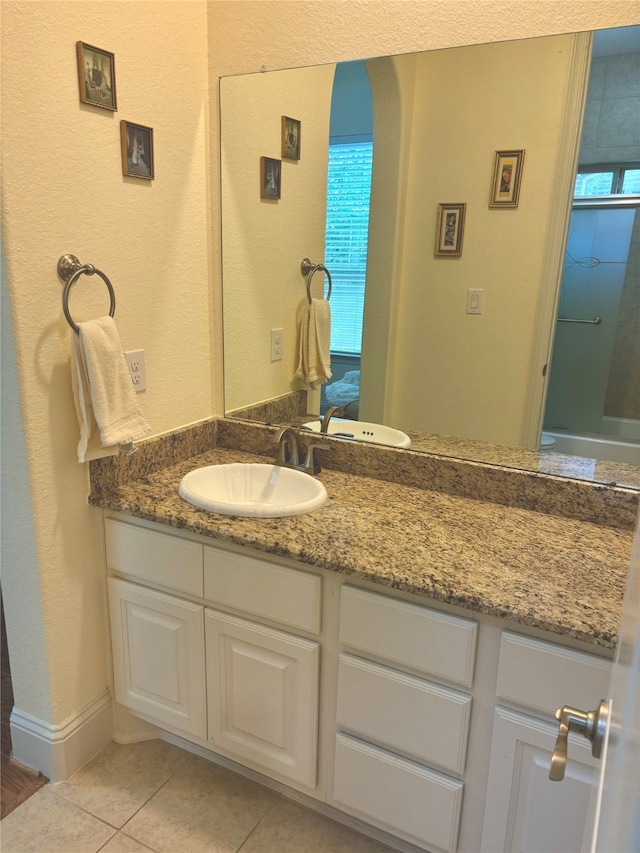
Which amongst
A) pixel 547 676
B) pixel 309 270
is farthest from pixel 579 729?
pixel 309 270

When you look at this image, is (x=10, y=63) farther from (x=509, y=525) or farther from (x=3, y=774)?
(x=3, y=774)

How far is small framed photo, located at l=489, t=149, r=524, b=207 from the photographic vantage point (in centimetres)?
148

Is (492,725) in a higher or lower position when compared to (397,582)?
lower

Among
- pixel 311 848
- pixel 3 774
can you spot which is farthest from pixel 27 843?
pixel 311 848

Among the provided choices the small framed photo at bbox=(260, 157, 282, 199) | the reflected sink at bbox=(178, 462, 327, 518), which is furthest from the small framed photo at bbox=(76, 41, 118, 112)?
the reflected sink at bbox=(178, 462, 327, 518)

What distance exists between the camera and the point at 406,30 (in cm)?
152

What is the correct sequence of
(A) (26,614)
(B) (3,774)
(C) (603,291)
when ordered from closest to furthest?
(C) (603,291) < (A) (26,614) < (B) (3,774)

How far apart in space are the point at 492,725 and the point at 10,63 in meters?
1.71

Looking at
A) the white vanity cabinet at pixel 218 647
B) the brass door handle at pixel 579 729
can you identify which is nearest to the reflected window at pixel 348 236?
the white vanity cabinet at pixel 218 647

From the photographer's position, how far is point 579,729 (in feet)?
2.21

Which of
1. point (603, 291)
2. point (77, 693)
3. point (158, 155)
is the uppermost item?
point (158, 155)

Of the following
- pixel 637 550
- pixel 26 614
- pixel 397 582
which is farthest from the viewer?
pixel 26 614

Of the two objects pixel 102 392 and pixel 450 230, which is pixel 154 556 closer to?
pixel 102 392

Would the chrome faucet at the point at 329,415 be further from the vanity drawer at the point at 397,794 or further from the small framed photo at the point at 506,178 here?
the vanity drawer at the point at 397,794
